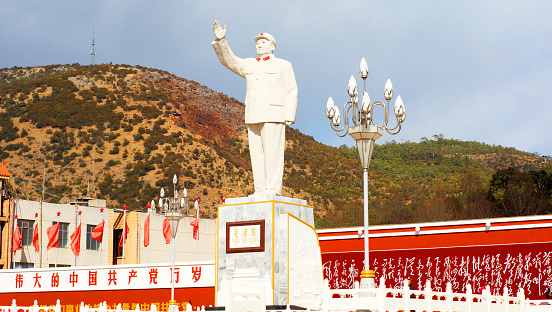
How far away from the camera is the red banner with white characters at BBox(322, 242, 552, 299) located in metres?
19.0

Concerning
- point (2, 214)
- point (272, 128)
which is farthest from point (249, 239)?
point (2, 214)

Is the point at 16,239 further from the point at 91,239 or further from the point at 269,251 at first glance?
the point at 269,251

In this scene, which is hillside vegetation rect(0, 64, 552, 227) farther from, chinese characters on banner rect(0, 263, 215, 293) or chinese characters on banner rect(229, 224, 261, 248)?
chinese characters on banner rect(229, 224, 261, 248)

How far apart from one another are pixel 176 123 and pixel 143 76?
37.5ft

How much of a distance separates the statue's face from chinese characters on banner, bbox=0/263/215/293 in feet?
31.7

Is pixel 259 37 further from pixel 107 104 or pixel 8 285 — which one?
pixel 107 104

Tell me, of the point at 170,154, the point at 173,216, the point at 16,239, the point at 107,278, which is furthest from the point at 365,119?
the point at 170,154

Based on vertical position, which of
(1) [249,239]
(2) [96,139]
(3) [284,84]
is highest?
(2) [96,139]

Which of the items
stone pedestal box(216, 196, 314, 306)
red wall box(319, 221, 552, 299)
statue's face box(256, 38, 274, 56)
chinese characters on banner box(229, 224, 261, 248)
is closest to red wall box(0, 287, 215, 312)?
red wall box(319, 221, 552, 299)

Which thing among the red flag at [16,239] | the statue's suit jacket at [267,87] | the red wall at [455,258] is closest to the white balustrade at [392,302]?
the statue's suit jacket at [267,87]

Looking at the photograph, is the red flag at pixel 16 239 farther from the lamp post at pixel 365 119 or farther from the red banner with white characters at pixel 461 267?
the lamp post at pixel 365 119

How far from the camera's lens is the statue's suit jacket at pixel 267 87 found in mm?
12695

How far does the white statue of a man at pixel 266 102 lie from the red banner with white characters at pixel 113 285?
8.75m

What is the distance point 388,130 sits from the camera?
13.3 metres
